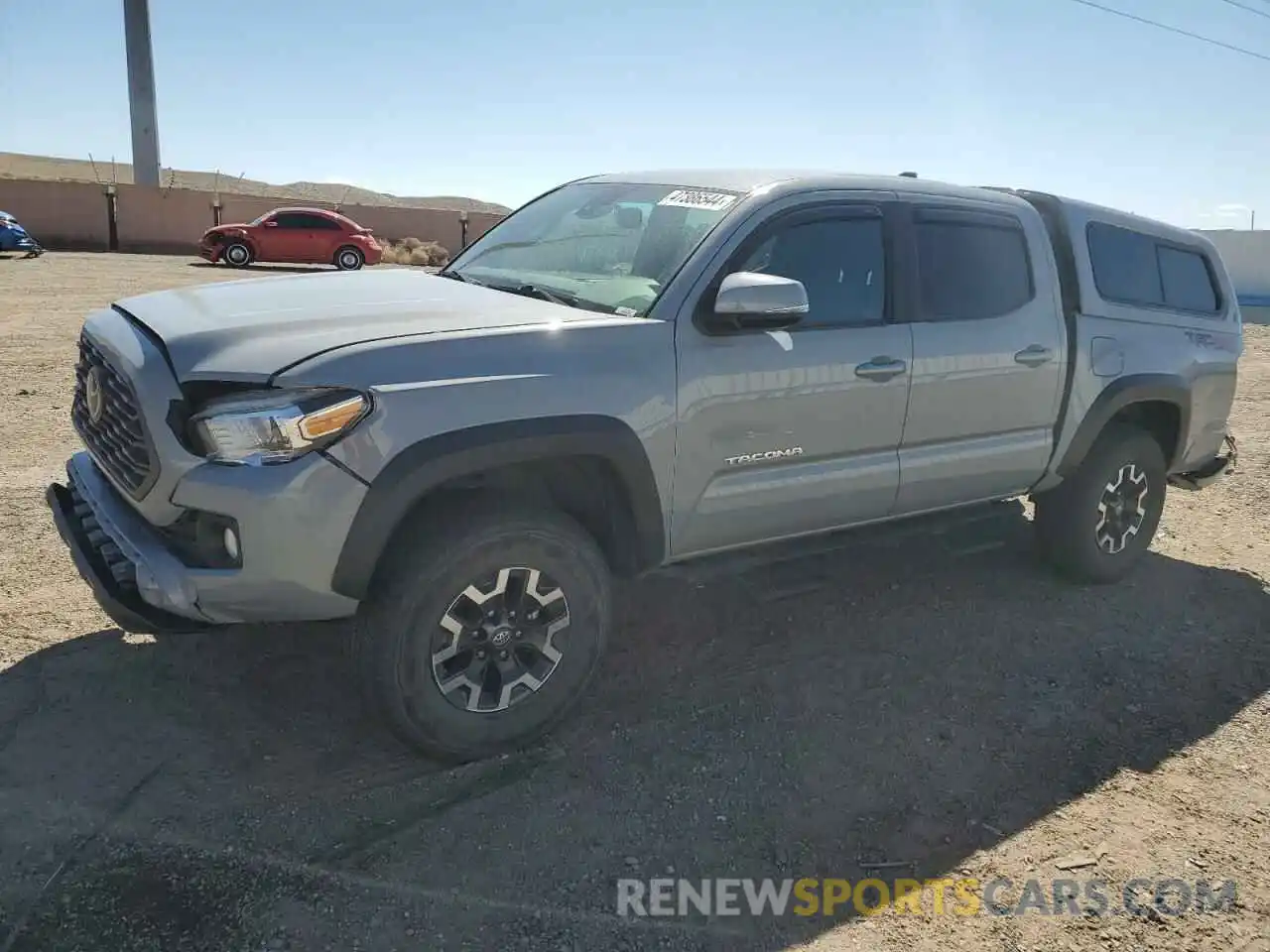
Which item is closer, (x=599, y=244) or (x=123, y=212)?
(x=599, y=244)

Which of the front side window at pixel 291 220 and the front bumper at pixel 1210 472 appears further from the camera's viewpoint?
the front side window at pixel 291 220

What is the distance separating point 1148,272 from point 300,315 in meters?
4.50

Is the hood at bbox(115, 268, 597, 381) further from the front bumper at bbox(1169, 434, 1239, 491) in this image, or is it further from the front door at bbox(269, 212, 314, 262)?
the front door at bbox(269, 212, 314, 262)

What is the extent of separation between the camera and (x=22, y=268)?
20219 millimetres

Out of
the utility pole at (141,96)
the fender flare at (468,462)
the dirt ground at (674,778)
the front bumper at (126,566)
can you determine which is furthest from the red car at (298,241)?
the fender flare at (468,462)

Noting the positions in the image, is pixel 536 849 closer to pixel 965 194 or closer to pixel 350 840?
pixel 350 840

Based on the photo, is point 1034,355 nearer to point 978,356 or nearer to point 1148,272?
point 978,356

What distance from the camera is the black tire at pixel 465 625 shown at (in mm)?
3104

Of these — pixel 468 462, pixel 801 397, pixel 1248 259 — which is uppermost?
pixel 1248 259

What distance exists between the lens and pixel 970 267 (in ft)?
14.9

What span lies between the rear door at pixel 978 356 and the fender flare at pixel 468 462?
1.45 meters

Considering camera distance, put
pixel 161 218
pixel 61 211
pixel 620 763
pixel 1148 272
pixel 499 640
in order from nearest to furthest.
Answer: pixel 499 640 → pixel 620 763 → pixel 1148 272 → pixel 61 211 → pixel 161 218

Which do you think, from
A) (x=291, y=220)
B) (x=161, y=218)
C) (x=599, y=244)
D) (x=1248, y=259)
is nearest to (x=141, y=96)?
(x=161, y=218)

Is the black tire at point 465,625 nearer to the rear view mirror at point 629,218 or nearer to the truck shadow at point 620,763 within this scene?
the truck shadow at point 620,763
